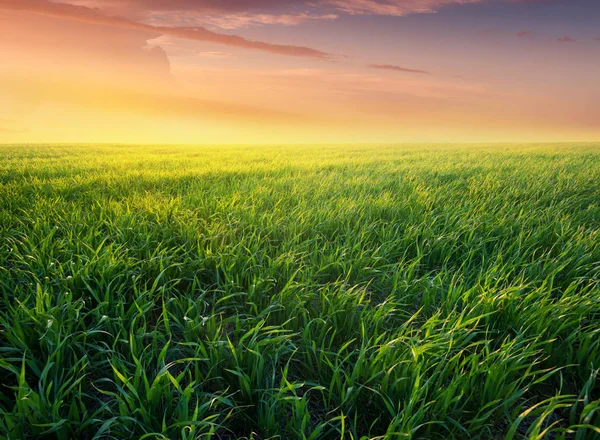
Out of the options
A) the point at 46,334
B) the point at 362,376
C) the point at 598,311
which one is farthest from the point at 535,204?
the point at 46,334

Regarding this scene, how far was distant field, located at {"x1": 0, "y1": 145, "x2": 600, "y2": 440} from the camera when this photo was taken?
135 cm

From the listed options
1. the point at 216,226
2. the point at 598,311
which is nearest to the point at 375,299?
the point at 598,311

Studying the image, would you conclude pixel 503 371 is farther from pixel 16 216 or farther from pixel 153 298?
pixel 16 216

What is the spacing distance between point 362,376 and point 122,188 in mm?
5319

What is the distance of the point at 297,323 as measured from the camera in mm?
2012

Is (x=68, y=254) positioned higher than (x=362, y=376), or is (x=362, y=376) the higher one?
(x=68, y=254)

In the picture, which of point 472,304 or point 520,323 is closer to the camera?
point 520,323

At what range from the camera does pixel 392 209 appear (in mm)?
4086

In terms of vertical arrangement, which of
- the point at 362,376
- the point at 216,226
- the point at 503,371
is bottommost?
the point at 362,376

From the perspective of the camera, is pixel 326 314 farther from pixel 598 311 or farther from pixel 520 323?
pixel 598 311

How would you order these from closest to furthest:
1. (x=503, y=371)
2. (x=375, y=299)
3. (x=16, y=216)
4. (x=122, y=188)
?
(x=503, y=371) < (x=375, y=299) < (x=16, y=216) < (x=122, y=188)

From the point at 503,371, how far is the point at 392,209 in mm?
2762

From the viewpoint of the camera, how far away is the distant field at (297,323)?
1353 mm

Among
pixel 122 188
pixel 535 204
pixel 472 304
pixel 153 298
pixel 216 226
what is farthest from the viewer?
pixel 122 188
